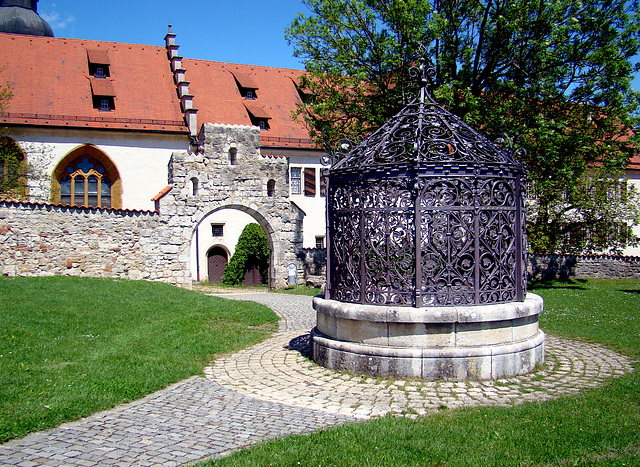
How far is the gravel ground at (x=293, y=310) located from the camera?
A: 470 inches


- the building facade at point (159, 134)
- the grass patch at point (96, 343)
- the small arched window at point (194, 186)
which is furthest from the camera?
the building facade at point (159, 134)

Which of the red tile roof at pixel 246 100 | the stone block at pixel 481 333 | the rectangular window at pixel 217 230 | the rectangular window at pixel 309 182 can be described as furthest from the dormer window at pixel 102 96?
the stone block at pixel 481 333

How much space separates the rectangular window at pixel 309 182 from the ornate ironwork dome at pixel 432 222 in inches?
927

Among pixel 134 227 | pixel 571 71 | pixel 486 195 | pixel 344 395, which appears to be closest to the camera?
pixel 344 395

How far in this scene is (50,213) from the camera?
19.2m

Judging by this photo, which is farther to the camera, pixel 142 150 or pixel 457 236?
pixel 142 150

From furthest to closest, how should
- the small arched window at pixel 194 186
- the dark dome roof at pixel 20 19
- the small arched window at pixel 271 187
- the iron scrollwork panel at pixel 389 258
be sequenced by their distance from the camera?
the dark dome roof at pixel 20 19 → the small arched window at pixel 271 187 → the small arched window at pixel 194 186 → the iron scrollwork panel at pixel 389 258

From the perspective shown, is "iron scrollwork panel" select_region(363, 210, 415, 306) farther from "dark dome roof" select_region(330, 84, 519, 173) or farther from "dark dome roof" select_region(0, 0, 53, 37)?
"dark dome roof" select_region(0, 0, 53, 37)

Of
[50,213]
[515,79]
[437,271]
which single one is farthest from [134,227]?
[437,271]

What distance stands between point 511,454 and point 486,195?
3.65 metres

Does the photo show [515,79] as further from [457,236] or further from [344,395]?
[344,395]

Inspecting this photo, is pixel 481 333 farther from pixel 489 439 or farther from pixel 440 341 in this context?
pixel 489 439

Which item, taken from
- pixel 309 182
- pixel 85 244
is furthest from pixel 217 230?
pixel 85 244

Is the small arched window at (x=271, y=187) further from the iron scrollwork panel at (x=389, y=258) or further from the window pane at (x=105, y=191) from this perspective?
the iron scrollwork panel at (x=389, y=258)
